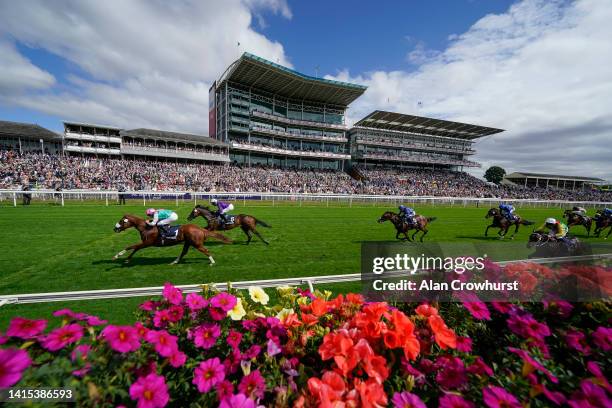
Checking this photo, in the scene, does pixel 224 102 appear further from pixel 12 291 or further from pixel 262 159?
pixel 12 291

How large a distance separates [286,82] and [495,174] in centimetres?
7218

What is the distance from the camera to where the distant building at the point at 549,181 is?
7806cm

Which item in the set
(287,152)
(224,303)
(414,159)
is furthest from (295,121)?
(224,303)

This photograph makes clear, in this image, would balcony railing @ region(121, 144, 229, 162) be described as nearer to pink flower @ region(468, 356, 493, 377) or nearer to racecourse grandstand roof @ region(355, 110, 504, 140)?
racecourse grandstand roof @ region(355, 110, 504, 140)

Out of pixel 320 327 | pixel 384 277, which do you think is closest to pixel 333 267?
pixel 384 277

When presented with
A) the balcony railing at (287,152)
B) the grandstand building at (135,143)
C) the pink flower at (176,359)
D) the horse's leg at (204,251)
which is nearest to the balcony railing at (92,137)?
the grandstand building at (135,143)

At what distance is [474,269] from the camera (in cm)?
254

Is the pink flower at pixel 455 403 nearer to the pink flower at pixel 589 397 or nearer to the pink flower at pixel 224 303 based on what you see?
the pink flower at pixel 589 397

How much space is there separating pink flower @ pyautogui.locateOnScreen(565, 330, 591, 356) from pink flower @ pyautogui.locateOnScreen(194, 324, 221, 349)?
1903mm

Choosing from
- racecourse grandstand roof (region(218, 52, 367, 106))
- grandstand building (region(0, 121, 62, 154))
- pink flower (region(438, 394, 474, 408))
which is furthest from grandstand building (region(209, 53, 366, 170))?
pink flower (region(438, 394, 474, 408))

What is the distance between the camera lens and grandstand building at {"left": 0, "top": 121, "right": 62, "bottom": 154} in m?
36.4

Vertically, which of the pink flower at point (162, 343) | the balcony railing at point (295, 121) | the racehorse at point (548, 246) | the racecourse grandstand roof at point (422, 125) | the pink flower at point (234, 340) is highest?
the racecourse grandstand roof at point (422, 125)

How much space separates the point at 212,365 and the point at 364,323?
0.84 metres

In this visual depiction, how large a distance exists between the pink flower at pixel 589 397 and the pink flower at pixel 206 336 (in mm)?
1561
